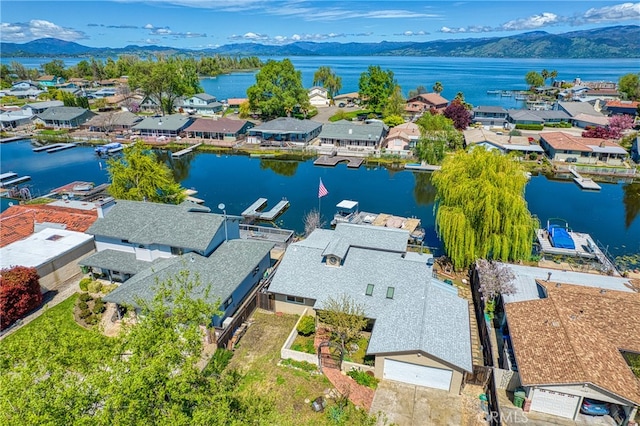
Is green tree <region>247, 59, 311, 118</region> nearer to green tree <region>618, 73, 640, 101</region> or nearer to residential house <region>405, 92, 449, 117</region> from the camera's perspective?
residential house <region>405, 92, 449, 117</region>

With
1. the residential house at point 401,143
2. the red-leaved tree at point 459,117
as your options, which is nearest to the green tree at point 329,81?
the red-leaved tree at point 459,117

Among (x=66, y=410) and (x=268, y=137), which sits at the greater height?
(x=66, y=410)

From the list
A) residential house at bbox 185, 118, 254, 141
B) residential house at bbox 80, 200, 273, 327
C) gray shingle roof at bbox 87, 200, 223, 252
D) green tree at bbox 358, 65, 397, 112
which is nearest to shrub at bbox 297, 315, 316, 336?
residential house at bbox 80, 200, 273, 327

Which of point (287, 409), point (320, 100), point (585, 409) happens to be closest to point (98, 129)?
point (320, 100)

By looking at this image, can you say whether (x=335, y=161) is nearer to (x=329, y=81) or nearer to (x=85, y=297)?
(x=85, y=297)

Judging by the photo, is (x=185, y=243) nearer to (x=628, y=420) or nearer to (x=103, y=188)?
(x=628, y=420)

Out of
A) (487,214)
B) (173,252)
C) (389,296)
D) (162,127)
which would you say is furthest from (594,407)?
(162,127)
